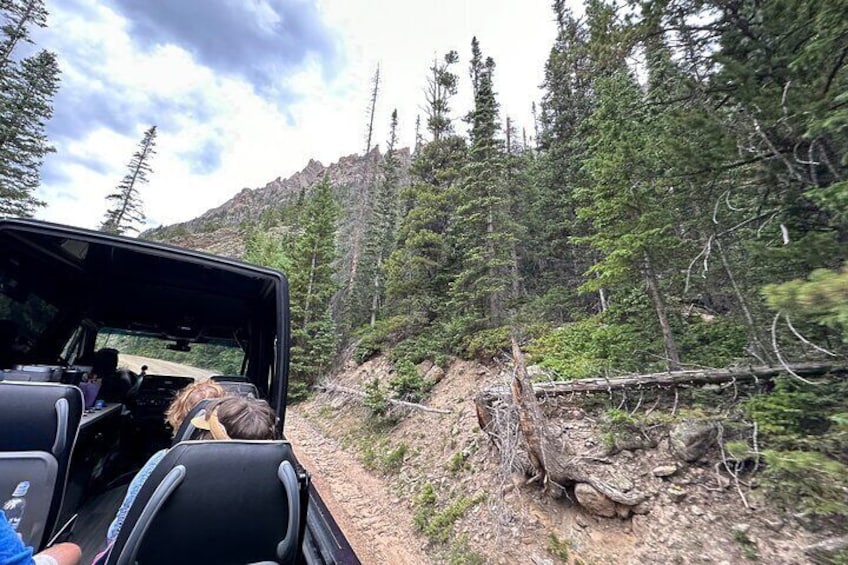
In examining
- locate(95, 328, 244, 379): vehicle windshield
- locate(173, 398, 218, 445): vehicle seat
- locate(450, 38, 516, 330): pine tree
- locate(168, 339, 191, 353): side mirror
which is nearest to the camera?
locate(173, 398, 218, 445): vehicle seat

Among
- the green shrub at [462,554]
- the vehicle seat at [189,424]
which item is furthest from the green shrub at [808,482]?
the vehicle seat at [189,424]

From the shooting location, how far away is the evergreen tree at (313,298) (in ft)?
55.3

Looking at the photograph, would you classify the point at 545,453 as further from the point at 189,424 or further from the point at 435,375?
the point at 435,375

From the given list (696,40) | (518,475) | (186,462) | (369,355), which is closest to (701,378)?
(518,475)

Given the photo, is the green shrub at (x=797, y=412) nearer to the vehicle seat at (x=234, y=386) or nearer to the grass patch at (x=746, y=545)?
the grass patch at (x=746, y=545)

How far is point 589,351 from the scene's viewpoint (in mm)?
8688

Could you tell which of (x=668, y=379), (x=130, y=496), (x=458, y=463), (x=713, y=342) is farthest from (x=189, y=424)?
(x=713, y=342)

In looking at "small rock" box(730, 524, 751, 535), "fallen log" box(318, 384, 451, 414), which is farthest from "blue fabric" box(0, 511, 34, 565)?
"fallen log" box(318, 384, 451, 414)

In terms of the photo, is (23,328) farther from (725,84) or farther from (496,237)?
(496,237)

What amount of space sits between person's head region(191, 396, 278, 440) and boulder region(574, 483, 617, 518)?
4.46 meters

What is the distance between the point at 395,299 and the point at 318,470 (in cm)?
939

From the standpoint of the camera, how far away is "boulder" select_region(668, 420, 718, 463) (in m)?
4.84

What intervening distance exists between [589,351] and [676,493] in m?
4.36

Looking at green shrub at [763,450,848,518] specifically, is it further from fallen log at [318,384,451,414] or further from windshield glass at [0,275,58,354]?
windshield glass at [0,275,58,354]
